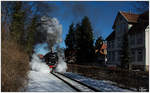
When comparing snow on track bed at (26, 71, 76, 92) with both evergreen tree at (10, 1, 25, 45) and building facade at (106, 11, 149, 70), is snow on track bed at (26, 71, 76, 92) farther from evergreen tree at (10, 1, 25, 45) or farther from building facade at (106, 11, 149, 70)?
building facade at (106, 11, 149, 70)

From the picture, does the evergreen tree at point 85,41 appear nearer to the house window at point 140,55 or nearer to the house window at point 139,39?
the house window at point 140,55

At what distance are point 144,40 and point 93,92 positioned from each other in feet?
44.0

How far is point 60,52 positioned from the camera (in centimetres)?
2169

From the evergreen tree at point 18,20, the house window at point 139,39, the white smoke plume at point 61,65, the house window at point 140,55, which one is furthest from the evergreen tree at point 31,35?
the house window at point 140,55

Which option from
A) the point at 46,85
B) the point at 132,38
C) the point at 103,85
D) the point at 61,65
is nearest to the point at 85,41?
the point at 61,65

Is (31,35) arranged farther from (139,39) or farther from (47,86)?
(47,86)

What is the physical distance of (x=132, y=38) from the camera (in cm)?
1934

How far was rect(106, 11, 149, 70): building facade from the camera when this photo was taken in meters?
16.9

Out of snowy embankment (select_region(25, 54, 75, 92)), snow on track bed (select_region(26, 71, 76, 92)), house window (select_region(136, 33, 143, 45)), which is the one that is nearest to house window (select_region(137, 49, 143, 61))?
house window (select_region(136, 33, 143, 45))

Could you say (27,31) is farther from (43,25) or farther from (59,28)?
(59,28)

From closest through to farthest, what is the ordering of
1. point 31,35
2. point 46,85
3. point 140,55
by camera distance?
point 46,85 → point 140,55 → point 31,35

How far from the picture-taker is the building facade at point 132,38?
1689 centimetres

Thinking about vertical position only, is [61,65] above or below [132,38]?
below

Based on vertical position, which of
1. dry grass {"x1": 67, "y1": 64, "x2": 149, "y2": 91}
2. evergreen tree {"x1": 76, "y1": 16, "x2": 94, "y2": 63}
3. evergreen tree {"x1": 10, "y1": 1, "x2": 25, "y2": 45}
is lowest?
dry grass {"x1": 67, "y1": 64, "x2": 149, "y2": 91}
